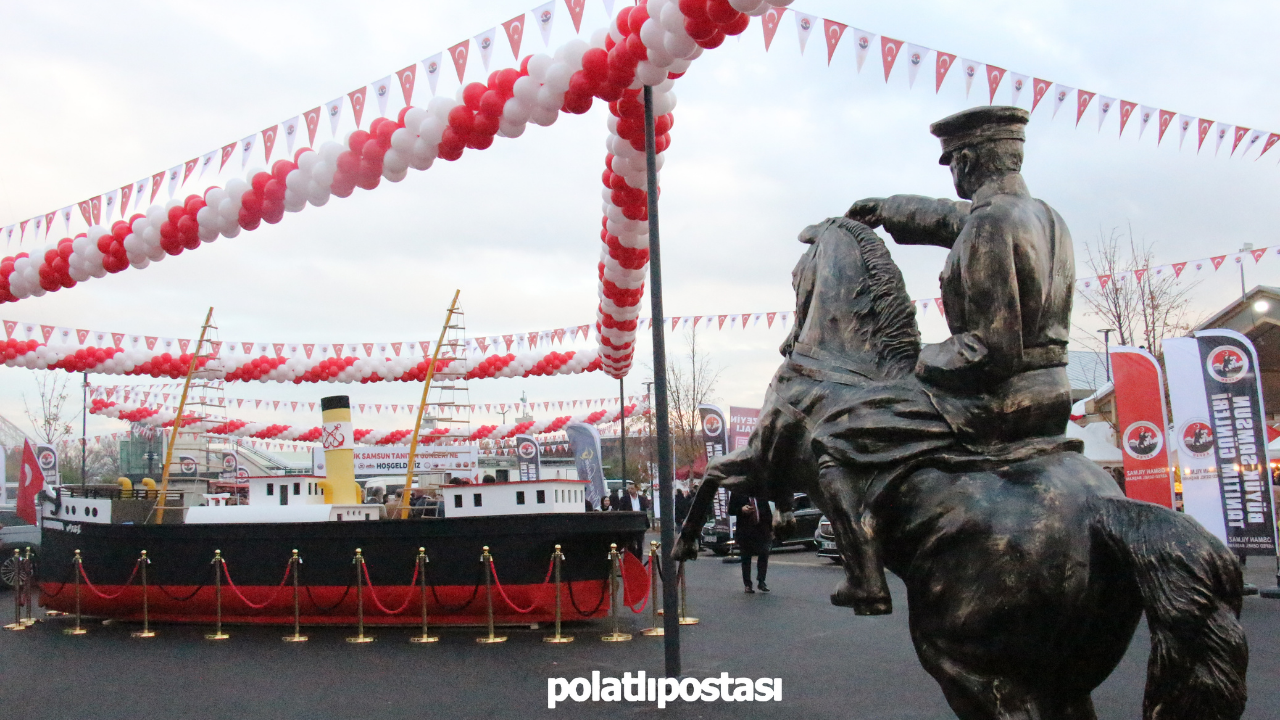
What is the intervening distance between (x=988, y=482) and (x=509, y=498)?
9.94 meters

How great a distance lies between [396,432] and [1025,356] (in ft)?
123

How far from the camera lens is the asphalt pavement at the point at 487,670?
21.5 ft

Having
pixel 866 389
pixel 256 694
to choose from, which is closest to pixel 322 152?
pixel 256 694

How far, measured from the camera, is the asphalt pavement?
6.57 m

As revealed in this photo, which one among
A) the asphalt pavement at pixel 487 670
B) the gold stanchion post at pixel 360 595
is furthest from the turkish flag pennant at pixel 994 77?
the gold stanchion post at pixel 360 595

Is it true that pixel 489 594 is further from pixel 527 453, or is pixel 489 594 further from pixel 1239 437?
pixel 527 453

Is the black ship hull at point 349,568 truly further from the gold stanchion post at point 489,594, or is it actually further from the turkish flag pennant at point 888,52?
the turkish flag pennant at point 888,52

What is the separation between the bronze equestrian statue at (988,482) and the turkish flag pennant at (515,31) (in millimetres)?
5925

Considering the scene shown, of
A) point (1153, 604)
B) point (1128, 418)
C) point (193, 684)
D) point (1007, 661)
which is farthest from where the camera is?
point (1128, 418)

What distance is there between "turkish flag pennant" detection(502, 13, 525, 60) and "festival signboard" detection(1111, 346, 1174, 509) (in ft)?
27.2

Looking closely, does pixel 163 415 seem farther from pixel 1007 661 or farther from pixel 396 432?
pixel 1007 661

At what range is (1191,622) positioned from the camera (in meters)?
2.24

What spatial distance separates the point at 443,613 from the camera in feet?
36.5

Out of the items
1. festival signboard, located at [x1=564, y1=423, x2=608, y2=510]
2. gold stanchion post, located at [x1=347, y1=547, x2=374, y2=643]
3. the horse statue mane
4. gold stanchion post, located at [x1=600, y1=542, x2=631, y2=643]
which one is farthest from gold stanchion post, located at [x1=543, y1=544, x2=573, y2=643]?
festival signboard, located at [x1=564, y1=423, x2=608, y2=510]
